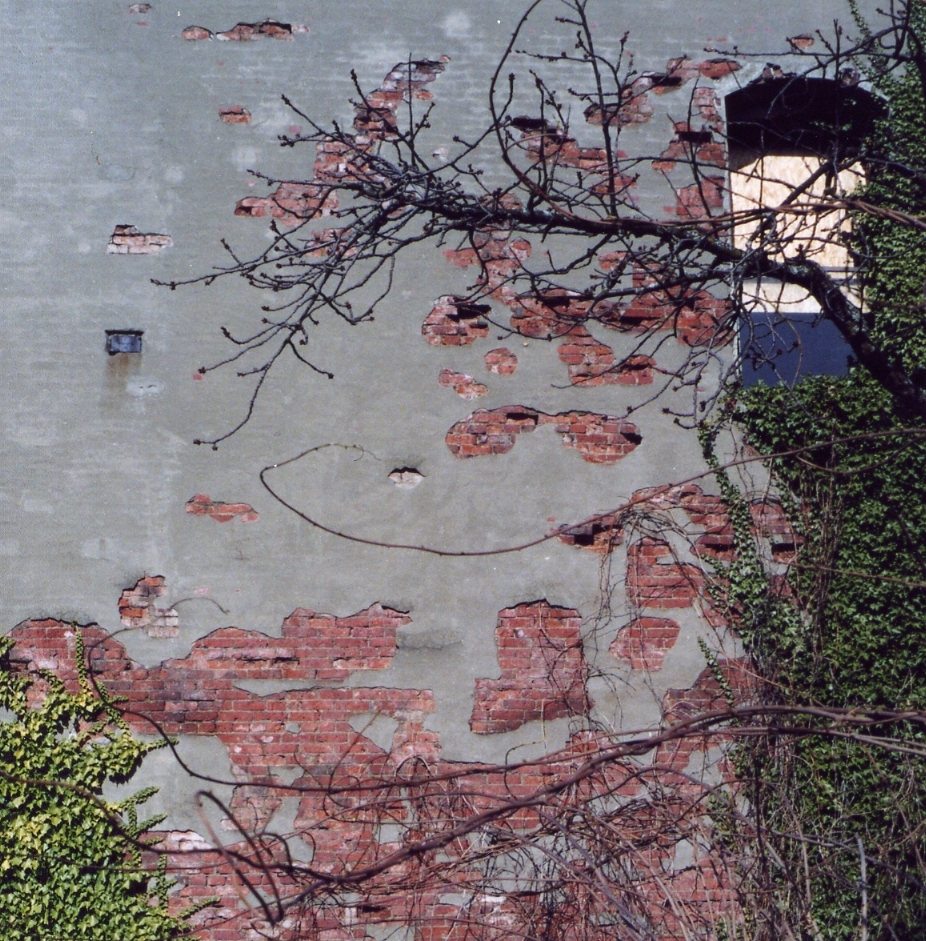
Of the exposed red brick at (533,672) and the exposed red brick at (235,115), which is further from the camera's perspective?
the exposed red brick at (235,115)

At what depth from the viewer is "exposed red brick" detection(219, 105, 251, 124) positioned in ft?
Answer: 19.1

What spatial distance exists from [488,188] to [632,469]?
1870 millimetres

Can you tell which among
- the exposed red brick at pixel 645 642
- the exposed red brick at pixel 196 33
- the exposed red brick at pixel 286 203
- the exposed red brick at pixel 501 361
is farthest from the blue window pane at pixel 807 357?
the exposed red brick at pixel 196 33

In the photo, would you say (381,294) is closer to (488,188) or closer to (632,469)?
(488,188)

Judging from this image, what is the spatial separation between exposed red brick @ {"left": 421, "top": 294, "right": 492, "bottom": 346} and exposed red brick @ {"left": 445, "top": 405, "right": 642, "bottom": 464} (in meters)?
0.45

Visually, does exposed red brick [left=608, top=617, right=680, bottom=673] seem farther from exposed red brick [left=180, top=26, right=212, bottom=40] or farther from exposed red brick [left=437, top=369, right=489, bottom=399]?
exposed red brick [left=180, top=26, right=212, bottom=40]

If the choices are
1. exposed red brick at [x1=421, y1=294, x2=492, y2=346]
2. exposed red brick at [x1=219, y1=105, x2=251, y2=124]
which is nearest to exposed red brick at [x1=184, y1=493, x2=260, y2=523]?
exposed red brick at [x1=421, y1=294, x2=492, y2=346]

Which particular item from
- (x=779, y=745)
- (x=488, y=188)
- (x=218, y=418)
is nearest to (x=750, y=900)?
(x=779, y=745)

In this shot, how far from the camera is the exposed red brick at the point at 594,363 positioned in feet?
18.7

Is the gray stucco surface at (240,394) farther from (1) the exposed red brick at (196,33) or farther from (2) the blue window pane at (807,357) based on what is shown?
(2) the blue window pane at (807,357)

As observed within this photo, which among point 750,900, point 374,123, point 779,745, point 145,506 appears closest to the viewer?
point 750,900

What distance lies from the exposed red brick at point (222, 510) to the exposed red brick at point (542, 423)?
1.19 metres

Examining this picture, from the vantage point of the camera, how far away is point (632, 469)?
562cm

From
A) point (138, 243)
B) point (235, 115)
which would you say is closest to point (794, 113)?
point (235, 115)
